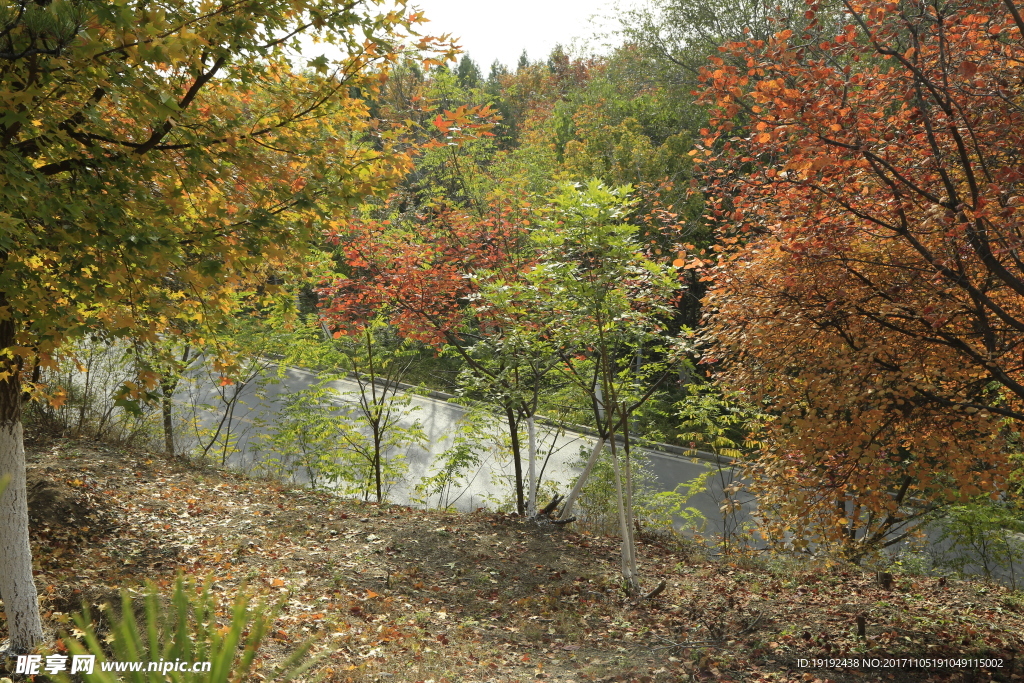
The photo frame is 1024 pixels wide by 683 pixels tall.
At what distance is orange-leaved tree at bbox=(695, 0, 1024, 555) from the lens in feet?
15.3

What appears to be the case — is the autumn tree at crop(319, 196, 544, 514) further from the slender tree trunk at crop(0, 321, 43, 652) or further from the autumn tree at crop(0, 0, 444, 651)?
the slender tree trunk at crop(0, 321, 43, 652)

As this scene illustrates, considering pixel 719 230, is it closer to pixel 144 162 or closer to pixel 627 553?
pixel 627 553

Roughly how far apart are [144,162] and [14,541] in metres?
2.75

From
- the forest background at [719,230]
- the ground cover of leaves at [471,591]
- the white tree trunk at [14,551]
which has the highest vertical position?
the forest background at [719,230]

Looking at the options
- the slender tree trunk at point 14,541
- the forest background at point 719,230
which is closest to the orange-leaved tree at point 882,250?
the forest background at point 719,230

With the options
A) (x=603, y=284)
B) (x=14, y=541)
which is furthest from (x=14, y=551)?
(x=603, y=284)

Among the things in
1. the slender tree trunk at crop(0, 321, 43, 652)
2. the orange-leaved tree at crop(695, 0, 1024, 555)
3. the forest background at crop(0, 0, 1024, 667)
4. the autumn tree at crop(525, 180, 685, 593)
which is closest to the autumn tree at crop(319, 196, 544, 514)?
the forest background at crop(0, 0, 1024, 667)

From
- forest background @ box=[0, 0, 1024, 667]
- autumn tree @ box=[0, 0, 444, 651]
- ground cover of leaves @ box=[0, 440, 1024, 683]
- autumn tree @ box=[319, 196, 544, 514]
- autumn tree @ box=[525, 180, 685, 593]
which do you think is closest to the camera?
autumn tree @ box=[0, 0, 444, 651]

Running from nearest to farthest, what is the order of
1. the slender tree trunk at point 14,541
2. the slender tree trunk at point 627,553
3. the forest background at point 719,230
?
the forest background at point 719,230
the slender tree trunk at point 14,541
the slender tree trunk at point 627,553

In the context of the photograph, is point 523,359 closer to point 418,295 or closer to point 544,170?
point 418,295

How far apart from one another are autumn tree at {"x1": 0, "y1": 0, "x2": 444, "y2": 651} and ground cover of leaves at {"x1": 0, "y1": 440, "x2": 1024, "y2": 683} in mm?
2213

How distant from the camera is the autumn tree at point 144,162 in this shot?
10.7ft

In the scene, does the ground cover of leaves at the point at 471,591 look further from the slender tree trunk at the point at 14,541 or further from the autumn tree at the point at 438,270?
the autumn tree at the point at 438,270

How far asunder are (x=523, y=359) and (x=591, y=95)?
601 inches
